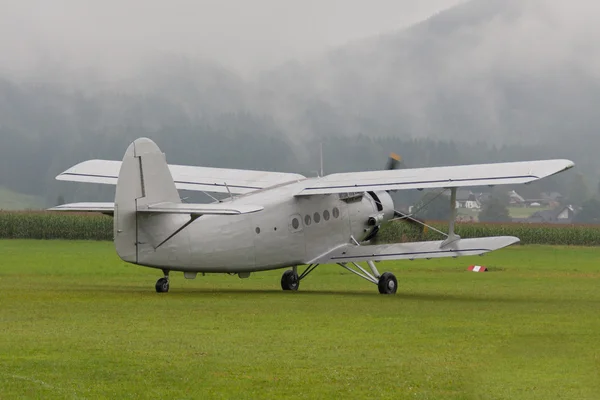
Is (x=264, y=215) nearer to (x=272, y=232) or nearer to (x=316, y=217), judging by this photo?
(x=272, y=232)

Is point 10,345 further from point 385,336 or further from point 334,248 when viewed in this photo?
point 334,248

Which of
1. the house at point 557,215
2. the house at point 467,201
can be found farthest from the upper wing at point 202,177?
the house at point 557,215

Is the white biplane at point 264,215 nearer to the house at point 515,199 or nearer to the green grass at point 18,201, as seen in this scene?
the house at point 515,199

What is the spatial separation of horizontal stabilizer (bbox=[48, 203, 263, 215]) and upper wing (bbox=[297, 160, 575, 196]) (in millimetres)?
3063

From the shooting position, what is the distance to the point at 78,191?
463 feet

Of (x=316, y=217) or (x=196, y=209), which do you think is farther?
(x=316, y=217)

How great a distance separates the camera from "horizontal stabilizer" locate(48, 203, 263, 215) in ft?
66.9

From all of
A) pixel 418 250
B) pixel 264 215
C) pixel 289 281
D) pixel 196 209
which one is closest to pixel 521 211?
pixel 289 281

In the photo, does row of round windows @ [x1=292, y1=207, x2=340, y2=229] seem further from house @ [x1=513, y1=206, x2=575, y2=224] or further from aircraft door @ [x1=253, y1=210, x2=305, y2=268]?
house @ [x1=513, y1=206, x2=575, y2=224]

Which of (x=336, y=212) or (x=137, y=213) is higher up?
(x=336, y=212)

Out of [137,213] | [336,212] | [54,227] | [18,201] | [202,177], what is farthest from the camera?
[18,201]

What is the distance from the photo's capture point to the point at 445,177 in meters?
22.9

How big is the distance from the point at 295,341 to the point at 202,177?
12.8 metres

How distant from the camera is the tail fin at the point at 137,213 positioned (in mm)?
21359
